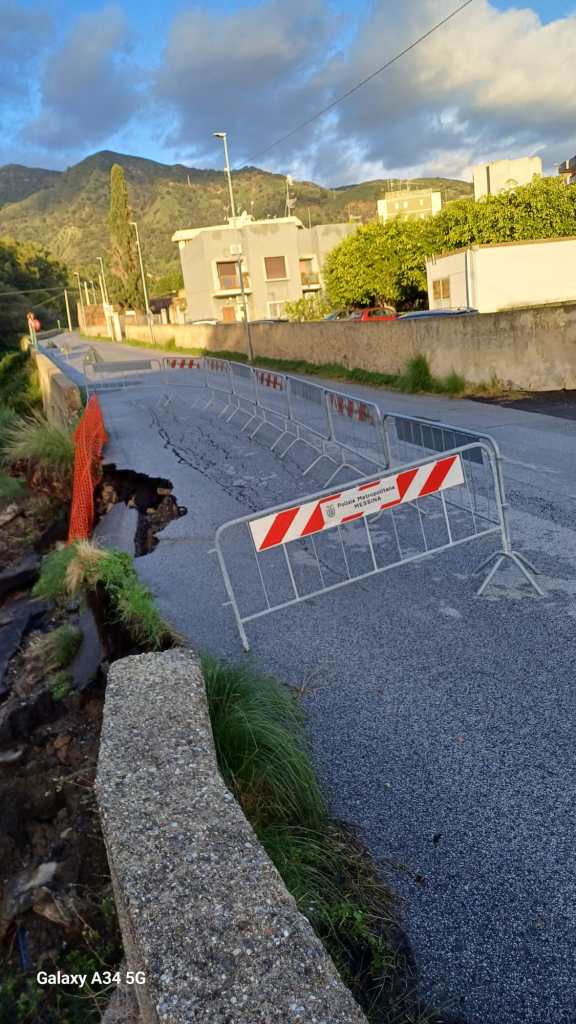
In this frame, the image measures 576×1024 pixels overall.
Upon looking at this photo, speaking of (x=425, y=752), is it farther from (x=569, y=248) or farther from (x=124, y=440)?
(x=569, y=248)

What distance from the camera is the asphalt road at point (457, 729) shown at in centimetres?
268

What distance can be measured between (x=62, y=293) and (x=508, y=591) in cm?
10686

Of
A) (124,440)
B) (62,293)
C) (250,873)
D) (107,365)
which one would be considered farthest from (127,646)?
(62,293)

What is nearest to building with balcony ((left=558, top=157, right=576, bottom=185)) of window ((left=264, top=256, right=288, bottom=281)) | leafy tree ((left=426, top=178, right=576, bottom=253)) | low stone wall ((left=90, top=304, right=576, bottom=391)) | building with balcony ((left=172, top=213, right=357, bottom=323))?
building with balcony ((left=172, top=213, right=357, bottom=323))

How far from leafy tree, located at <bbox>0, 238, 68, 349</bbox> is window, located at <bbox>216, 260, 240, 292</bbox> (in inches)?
684

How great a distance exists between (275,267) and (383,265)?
27329mm

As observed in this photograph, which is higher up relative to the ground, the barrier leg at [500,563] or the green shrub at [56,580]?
the barrier leg at [500,563]

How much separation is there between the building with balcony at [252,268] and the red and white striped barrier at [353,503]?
65.8 metres

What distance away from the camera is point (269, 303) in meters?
71.4

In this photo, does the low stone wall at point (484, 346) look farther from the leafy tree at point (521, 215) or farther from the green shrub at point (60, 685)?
the leafy tree at point (521, 215)

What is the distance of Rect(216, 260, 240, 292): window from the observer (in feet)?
229

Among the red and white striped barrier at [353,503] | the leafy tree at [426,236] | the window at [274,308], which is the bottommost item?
the red and white striped barrier at [353,503]

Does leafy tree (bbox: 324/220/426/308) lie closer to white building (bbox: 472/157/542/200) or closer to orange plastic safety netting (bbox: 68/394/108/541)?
white building (bbox: 472/157/542/200)

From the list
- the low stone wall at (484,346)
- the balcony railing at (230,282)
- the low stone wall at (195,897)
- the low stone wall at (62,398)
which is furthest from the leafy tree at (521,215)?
the low stone wall at (195,897)
